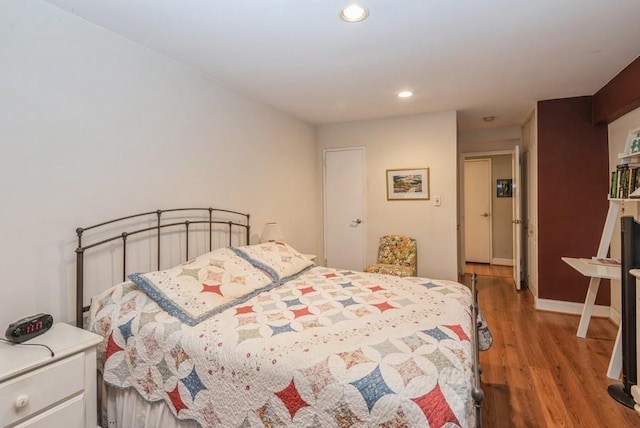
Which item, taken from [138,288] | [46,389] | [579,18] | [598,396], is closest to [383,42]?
[579,18]

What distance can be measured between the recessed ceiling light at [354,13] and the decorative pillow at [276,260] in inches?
69.5

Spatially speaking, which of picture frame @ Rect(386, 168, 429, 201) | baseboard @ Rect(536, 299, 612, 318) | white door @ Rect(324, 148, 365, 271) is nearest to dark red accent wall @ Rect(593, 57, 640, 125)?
picture frame @ Rect(386, 168, 429, 201)

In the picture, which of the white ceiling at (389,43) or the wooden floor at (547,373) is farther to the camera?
the wooden floor at (547,373)

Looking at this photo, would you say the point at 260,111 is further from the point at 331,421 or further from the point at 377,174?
the point at 331,421

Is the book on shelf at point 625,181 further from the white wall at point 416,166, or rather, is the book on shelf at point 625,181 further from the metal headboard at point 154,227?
the metal headboard at point 154,227

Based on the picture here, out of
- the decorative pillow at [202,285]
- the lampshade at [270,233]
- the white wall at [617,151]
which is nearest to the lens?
the decorative pillow at [202,285]

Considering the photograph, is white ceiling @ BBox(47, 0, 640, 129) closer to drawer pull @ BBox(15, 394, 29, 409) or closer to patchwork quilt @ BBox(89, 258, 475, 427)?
patchwork quilt @ BBox(89, 258, 475, 427)

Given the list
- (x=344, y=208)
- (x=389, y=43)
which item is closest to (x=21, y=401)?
(x=389, y=43)

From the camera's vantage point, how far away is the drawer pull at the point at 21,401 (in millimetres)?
1318

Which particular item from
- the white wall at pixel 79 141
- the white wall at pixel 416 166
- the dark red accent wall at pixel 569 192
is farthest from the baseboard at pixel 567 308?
the white wall at pixel 79 141

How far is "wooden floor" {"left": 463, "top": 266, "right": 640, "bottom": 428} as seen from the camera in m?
2.10

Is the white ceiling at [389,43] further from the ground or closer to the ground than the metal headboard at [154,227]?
further from the ground

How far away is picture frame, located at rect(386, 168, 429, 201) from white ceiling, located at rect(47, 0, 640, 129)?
42.5 inches

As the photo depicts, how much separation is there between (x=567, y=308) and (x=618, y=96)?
235 cm
